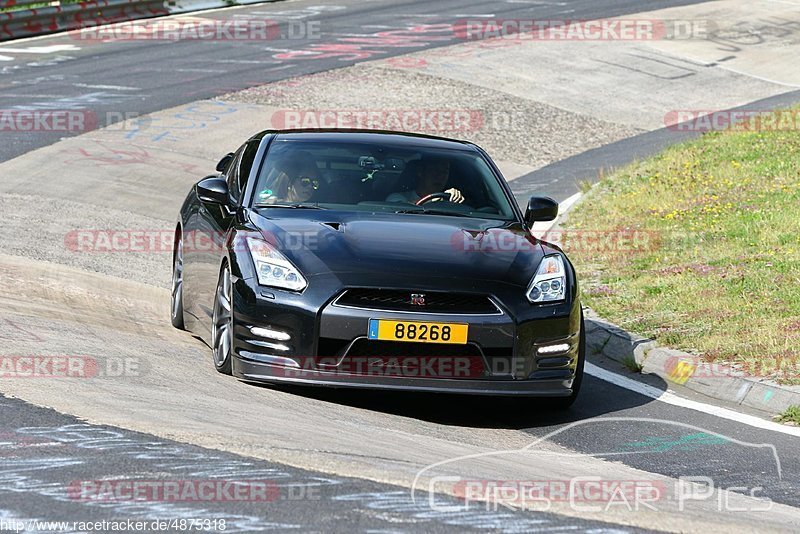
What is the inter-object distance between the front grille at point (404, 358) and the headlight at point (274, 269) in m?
0.51

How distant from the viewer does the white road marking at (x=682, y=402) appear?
26.4ft

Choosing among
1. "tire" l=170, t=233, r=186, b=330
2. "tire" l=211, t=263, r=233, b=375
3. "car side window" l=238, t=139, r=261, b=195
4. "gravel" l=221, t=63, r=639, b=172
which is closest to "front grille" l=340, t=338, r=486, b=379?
"tire" l=211, t=263, r=233, b=375

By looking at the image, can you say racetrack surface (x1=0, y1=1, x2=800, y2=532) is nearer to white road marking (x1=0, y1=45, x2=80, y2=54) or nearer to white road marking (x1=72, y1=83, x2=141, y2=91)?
white road marking (x1=72, y1=83, x2=141, y2=91)

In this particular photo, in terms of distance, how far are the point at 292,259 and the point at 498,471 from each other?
2.09 metres

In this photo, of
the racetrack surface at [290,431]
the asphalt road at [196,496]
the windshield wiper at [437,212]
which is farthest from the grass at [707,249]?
the asphalt road at [196,496]

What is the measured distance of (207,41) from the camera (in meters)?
29.2

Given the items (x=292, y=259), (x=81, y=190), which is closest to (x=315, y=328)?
(x=292, y=259)

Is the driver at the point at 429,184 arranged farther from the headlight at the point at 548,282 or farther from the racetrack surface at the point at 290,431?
the racetrack surface at the point at 290,431

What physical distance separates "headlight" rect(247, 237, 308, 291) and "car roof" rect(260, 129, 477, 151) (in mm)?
1769

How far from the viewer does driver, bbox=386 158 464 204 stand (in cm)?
908

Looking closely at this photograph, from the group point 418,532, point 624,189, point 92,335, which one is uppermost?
point 418,532

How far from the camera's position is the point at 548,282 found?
26.3 feet

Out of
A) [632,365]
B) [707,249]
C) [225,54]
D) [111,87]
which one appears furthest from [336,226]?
[225,54]

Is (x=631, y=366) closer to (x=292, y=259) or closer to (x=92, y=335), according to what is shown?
(x=292, y=259)
